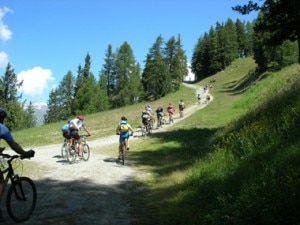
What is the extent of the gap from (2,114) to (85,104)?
3114 inches

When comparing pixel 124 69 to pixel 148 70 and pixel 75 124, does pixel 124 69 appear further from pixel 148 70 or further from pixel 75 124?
pixel 75 124

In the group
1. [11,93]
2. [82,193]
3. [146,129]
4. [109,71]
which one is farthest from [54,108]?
[82,193]

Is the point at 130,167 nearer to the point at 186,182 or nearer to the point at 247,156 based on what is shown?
the point at 186,182

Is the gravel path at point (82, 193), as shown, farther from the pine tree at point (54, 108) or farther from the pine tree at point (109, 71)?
the pine tree at point (54, 108)

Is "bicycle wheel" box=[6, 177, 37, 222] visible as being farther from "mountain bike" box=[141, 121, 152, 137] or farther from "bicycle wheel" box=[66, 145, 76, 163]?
"mountain bike" box=[141, 121, 152, 137]

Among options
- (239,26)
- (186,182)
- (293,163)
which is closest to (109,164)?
(186,182)

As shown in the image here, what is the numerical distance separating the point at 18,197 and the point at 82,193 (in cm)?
315

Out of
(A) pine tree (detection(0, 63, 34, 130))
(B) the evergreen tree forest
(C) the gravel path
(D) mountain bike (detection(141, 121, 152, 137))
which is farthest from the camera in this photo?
(A) pine tree (detection(0, 63, 34, 130))

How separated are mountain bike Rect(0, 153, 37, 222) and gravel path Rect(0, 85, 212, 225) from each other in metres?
0.18

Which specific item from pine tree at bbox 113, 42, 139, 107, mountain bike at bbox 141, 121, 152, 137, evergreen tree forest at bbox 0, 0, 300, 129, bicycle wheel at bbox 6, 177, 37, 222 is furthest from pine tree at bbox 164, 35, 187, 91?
bicycle wheel at bbox 6, 177, 37, 222

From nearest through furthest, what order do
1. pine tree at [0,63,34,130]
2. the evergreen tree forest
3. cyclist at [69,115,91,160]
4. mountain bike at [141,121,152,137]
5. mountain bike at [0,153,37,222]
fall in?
mountain bike at [0,153,37,222] → cyclist at [69,115,91,160] → mountain bike at [141,121,152,137] → the evergreen tree forest → pine tree at [0,63,34,130]

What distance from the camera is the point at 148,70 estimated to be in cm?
10262

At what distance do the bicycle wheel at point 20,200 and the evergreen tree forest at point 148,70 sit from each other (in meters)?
12.9

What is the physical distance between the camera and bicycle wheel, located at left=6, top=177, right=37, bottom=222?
8.74 metres
